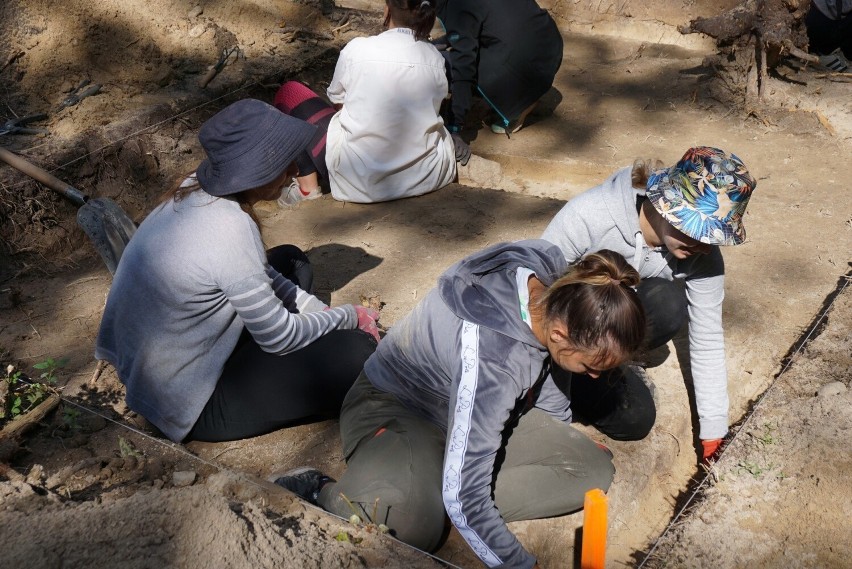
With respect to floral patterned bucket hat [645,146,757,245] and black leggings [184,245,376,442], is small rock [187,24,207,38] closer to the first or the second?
black leggings [184,245,376,442]

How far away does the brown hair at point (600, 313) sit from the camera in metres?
1.88

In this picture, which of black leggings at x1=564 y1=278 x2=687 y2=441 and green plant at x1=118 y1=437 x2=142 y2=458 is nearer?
green plant at x1=118 y1=437 x2=142 y2=458

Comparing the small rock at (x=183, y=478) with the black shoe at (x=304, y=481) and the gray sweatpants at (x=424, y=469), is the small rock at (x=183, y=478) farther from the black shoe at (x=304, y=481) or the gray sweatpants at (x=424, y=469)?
the gray sweatpants at (x=424, y=469)

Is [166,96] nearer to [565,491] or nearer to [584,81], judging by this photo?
[584,81]

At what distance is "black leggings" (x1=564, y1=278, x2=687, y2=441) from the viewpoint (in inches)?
110

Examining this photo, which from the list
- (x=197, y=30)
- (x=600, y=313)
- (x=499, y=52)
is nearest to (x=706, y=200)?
(x=600, y=313)

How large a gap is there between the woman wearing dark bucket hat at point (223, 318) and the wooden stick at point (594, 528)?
102cm

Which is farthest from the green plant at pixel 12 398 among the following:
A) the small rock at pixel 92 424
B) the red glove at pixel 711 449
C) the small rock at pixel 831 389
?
the small rock at pixel 831 389

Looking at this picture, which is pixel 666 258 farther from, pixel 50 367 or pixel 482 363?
pixel 50 367

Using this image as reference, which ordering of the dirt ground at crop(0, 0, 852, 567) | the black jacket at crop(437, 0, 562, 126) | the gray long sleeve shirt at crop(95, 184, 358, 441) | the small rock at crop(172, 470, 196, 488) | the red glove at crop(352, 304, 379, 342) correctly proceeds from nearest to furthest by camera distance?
the dirt ground at crop(0, 0, 852, 567), the small rock at crop(172, 470, 196, 488), the gray long sleeve shirt at crop(95, 184, 358, 441), the red glove at crop(352, 304, 379, 342), the black jacket at crop(437, 0, 562, 126)

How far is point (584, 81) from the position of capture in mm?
6133

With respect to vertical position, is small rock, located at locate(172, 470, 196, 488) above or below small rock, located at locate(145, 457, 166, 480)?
above

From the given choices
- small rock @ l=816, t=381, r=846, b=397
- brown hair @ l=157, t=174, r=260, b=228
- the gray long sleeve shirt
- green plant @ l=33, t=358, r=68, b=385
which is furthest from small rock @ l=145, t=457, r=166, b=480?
small rock @ l=816, t=381, r=846, b=397

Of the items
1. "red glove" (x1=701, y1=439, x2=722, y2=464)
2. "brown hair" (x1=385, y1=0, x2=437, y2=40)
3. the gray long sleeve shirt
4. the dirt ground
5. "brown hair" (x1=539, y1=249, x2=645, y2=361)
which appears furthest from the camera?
"brown hair" (x1=385, y1=0, x2=437, y2=40)
